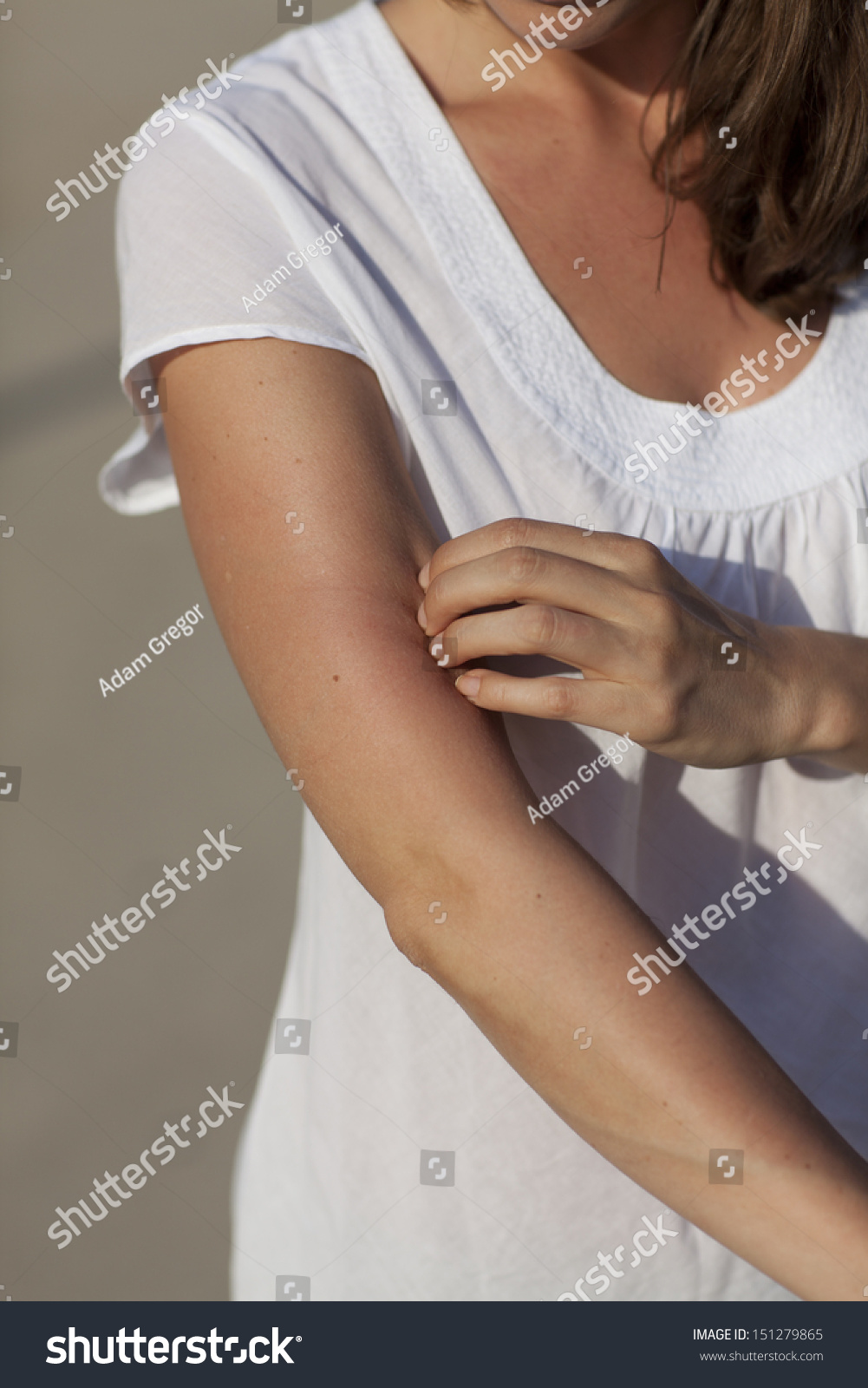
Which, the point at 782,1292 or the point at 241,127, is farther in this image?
the point at 782,1292

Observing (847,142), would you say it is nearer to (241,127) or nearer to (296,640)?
(241,127)

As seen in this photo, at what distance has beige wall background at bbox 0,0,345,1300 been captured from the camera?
8.64 feet

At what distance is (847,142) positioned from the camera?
1111 millimetres

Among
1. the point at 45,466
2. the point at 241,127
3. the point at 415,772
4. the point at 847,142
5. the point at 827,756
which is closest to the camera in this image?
the point at 415,772

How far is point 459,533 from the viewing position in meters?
0.88

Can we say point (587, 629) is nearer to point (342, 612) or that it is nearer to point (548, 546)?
point (548, 546)

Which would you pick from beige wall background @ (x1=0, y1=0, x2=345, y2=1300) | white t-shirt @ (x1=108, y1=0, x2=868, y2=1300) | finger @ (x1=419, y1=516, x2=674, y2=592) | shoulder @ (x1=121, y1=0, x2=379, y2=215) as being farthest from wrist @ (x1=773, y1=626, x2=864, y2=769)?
beige wall background @ (x1=0, y1=0, x2=345, y2=1300)

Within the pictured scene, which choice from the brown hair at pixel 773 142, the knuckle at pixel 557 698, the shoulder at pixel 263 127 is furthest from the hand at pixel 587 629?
the brown hair at pixel 773 142

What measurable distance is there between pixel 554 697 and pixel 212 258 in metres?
0.42

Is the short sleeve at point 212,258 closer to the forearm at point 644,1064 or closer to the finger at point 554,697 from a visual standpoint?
the finger at point 554,697

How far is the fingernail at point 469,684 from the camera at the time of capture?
2.59ft

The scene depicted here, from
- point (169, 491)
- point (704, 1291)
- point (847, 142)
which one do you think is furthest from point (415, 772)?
point (847, 142)

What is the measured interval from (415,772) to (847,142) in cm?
81

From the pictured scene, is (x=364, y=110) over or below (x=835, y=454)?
over
